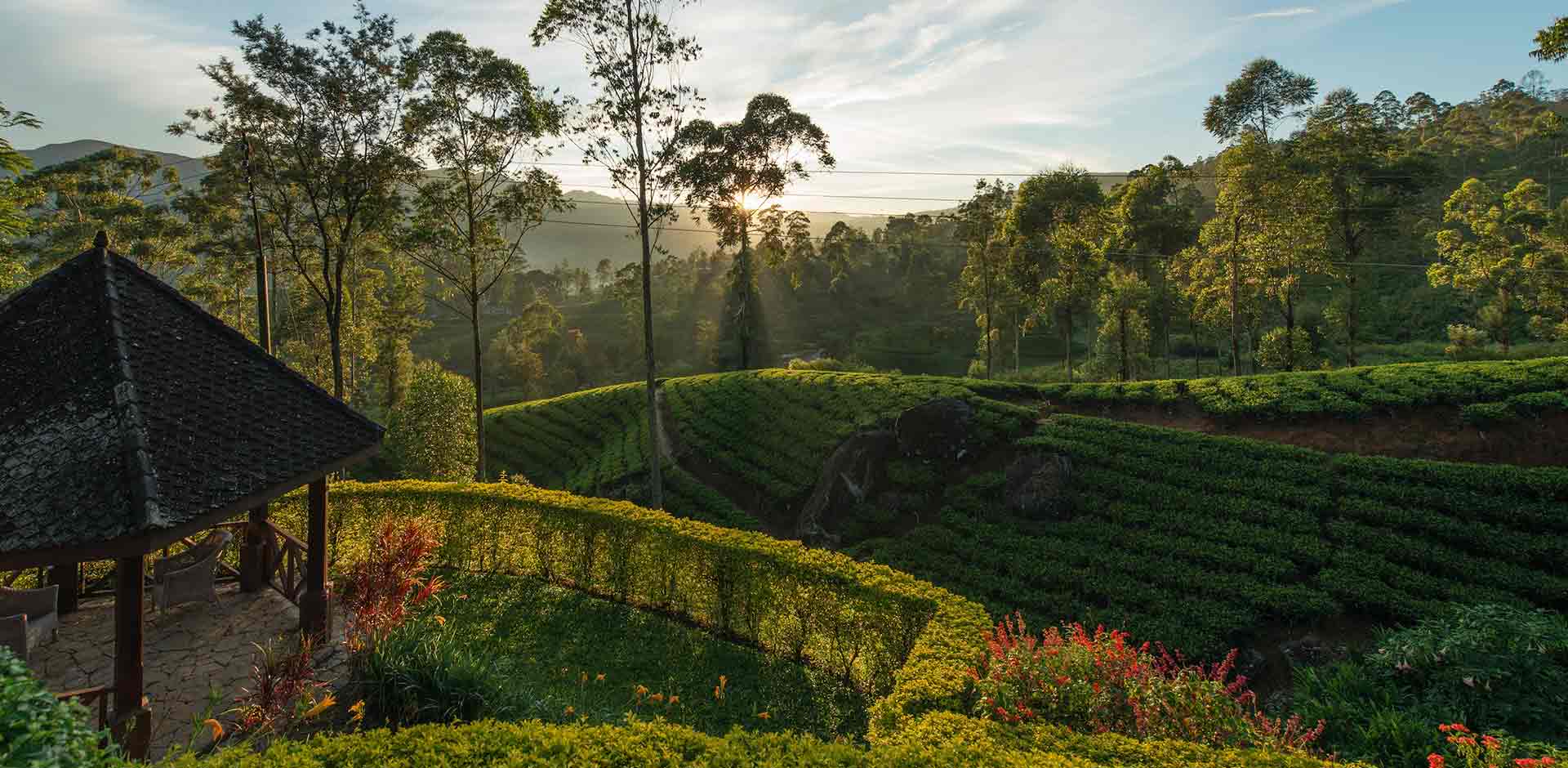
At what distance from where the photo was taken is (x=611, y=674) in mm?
9172

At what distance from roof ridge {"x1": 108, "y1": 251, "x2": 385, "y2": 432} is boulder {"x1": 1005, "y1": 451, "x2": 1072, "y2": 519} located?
13.8 metres

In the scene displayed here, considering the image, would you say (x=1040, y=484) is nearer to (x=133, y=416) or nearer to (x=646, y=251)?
(x=646, y=251)

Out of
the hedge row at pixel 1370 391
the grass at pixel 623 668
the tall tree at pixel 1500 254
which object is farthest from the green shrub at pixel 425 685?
the tall tree at pixel 1500 254

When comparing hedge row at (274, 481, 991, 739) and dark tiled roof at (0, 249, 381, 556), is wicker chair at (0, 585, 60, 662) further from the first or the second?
hedge row at (274, 481, 991, 739)

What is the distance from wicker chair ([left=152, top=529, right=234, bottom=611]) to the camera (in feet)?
31.0

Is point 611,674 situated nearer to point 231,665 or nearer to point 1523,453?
point 231,665

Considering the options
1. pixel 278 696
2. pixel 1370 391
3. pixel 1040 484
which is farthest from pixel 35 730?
pixel 1370 391

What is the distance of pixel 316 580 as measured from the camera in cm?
894

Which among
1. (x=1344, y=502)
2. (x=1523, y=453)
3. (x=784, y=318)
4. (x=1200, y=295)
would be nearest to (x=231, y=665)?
(x=1344, y=502)

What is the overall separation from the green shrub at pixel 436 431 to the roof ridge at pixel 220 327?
15818mm

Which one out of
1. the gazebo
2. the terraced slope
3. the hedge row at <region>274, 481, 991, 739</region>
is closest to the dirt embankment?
the terraced slope

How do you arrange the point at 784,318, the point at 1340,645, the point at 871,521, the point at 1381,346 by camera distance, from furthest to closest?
the point at 784,318, the point at 1381,346, the point at 871,521, the point at 1340,645

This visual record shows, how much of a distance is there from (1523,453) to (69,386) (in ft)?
81.1

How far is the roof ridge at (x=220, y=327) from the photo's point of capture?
8492mm
